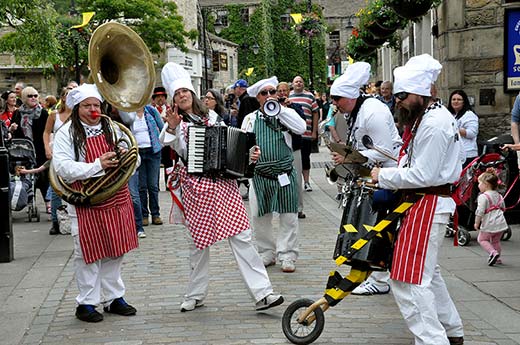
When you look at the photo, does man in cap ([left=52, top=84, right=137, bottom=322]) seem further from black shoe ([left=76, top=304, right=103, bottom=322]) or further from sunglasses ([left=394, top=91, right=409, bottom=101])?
sunglasses ([left=394, top=91, right=409, bottom=101])

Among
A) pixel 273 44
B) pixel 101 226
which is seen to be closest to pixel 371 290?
pixel 101 226

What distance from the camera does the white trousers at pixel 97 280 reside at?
6.53 meters

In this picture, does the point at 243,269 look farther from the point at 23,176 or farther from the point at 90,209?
the point at 23,176

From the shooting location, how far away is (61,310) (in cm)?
694

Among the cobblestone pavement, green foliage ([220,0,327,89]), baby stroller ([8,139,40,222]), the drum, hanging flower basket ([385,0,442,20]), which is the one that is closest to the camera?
the drum

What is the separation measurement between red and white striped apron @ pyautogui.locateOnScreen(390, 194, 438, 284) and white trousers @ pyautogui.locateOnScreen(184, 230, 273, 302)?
5.34ft

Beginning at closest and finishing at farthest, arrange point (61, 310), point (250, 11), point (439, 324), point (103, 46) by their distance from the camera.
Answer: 1. point (439, 324)
2. point (103, 46)
3. point (61, 310)
4. point (250, 11)

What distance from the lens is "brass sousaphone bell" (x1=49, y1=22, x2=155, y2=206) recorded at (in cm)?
639

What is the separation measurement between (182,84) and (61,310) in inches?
85.4

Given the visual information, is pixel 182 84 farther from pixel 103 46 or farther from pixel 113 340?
pixel 113 340

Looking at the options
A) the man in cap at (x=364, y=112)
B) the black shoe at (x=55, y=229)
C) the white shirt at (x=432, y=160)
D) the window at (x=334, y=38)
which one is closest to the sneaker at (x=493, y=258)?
the man in cap at (x=364, y=112)

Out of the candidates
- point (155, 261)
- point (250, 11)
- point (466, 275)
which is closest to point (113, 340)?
point (155, 261)

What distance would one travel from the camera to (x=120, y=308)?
22.0 feet

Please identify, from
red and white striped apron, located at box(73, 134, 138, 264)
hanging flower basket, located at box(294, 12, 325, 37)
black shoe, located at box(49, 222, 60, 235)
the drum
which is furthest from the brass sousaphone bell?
hanging flower basket, located at box(294, 12, 325, 37)
